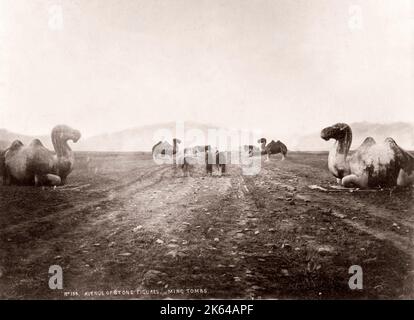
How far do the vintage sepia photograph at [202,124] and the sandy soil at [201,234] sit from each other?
2 cm

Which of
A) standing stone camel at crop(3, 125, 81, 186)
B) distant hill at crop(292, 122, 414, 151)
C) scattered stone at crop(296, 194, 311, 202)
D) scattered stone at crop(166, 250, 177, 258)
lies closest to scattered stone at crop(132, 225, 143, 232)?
scattered stone at crop(166, 250, 177, 258)

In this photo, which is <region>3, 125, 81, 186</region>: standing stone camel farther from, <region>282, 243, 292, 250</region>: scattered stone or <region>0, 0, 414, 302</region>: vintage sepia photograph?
<region>282, 243, 292, 250</region>: scattered stone

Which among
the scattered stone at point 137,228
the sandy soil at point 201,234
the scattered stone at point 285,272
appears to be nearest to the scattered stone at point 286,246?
the sandy soil at point 201,234

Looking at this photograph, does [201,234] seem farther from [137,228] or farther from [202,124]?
[202,124]

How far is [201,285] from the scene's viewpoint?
3230 millimetres

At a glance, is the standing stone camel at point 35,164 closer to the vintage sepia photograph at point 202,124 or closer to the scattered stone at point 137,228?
the vintage sepia photograph at point 202,124

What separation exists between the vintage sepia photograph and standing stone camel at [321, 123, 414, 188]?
0.04 feet

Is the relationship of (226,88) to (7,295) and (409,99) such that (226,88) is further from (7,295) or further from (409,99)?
(7,295)

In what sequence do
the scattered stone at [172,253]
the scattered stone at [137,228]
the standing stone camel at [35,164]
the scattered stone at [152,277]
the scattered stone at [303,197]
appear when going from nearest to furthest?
the scattered stone at [152,277] < the scattered stone at [172,253] < the scattered stone at [137,228] < the scattered stone at [303,197] < the standing stone camel at [35,164]

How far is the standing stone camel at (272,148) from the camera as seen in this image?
146 inches

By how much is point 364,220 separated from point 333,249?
41 cm

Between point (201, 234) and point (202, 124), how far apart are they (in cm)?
105
